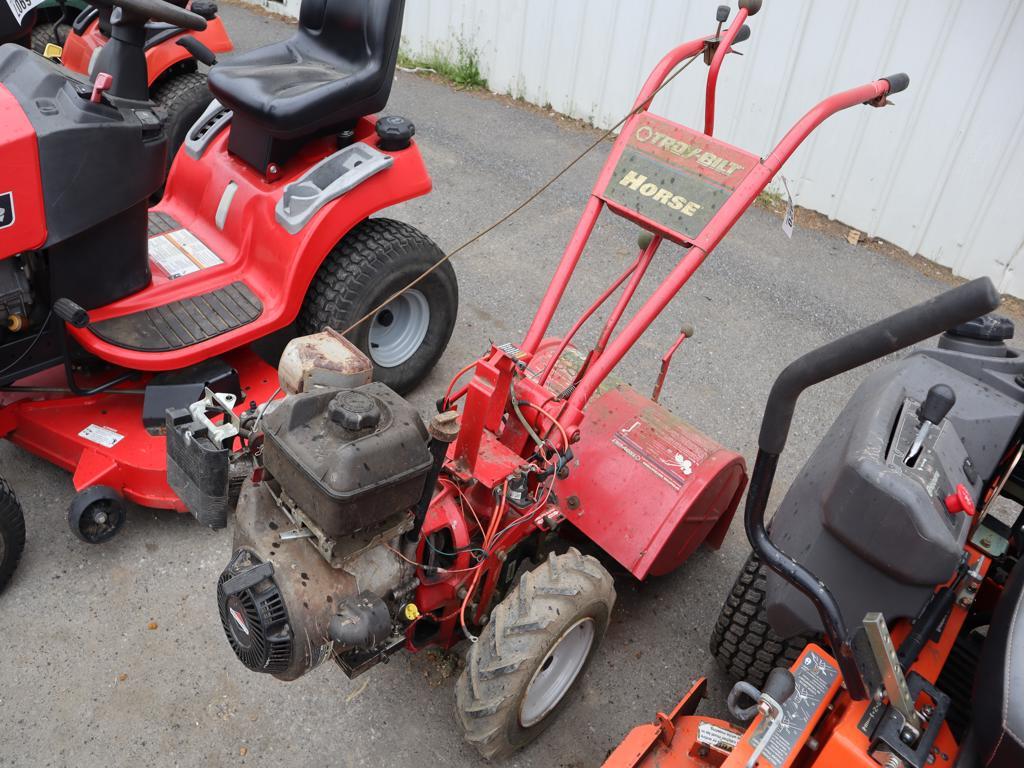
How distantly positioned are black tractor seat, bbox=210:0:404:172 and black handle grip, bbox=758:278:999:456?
203cm

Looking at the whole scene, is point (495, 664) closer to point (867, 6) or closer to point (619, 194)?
point (619, 194)

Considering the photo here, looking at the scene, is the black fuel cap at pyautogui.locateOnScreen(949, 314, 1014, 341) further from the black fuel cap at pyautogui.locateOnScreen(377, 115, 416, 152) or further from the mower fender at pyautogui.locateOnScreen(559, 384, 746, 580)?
the black fuel cap at pyautogui.locateOnScreen(377, 115, 416, 152)

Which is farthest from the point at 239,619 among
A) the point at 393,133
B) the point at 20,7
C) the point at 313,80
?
the point at 20,7

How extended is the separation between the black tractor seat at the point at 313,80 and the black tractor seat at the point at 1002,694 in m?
2.40

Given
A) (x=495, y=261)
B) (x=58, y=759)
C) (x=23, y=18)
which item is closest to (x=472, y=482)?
(x=58, y=759)

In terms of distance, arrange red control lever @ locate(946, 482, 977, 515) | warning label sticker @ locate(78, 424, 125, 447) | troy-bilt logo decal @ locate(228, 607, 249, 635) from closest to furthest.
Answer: red control lever @ locate(946, 482, 977, 515) → troy-bilt logo decal @ locate(228, 607, 249, 635) → warning label sticker @ locate(78, 424, 125, 447)

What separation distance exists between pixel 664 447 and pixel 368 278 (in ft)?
3.95

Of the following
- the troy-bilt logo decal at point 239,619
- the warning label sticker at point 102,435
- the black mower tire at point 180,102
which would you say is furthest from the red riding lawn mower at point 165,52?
the troy-bilt logo decal at point 239,619

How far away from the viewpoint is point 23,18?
429cm

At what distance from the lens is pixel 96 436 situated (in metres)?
2.57

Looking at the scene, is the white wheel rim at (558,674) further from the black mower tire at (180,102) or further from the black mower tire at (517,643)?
the black mower tire at (180,102)

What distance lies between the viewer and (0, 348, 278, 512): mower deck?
8.20 ft

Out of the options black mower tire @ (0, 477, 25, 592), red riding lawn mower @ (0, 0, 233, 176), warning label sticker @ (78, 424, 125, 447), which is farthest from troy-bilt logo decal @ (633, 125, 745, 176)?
red riding lawn mower @ (0, 0, 233, 176)

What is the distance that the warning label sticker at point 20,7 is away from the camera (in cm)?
420
